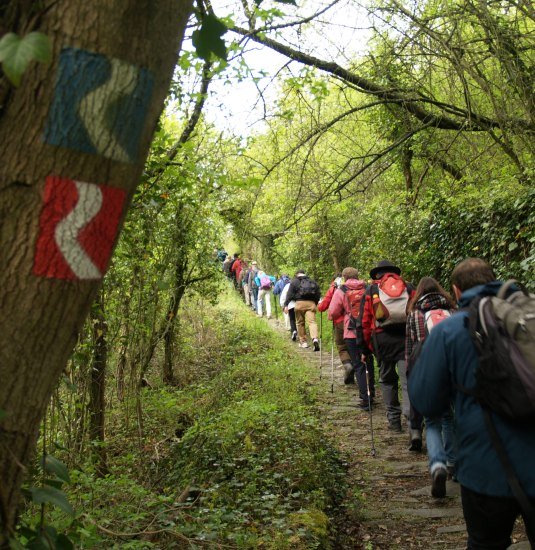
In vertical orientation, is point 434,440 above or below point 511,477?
below

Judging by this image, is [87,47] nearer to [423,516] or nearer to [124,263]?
[423,516]

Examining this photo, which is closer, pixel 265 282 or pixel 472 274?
pixel 472 274

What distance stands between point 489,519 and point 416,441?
4.13 m

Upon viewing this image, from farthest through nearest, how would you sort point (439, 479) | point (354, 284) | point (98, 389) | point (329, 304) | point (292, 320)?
point (292, 320) < point (329, 304) < point (354, 284) < point (98, 389) < point (439, 479)

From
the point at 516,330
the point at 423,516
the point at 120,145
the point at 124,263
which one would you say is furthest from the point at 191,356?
the point at 120,145

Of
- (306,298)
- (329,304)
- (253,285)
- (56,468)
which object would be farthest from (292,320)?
(56,468)

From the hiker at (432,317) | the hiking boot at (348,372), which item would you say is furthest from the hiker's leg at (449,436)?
the hiking boot at (348,372)

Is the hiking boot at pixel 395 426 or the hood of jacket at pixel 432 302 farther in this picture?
the hiking boot at pixel 395 426

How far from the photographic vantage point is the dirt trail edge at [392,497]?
184 inches

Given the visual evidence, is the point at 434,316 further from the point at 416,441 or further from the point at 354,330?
the point at 354,330

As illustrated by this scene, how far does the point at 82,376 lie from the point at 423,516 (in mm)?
3374

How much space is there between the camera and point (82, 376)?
591 cm

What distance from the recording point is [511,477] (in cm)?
257

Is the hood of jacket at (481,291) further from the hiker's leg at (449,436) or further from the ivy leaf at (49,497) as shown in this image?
the hiker's leg at (449,436)
